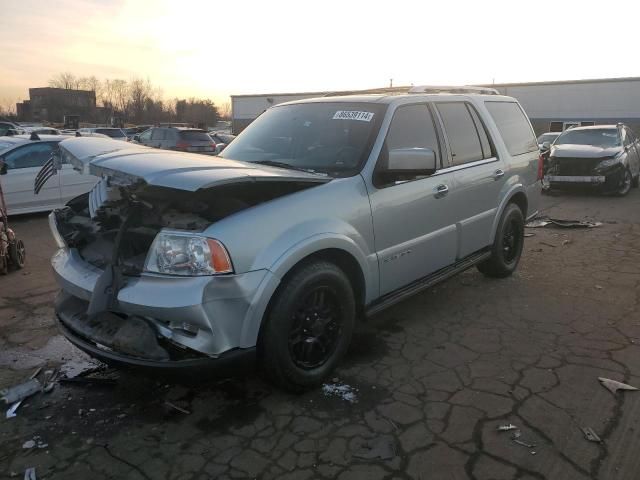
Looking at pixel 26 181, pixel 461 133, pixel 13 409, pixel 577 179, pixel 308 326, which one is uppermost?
pixel 461 133

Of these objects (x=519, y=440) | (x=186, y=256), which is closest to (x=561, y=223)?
(x=519, y=440)

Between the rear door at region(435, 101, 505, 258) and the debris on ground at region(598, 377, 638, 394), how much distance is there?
5.34 feet

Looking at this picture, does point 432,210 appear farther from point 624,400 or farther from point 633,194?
point 633,194

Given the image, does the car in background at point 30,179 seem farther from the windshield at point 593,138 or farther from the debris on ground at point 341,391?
the windshield at point 593,138

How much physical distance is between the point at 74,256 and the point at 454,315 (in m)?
3.27

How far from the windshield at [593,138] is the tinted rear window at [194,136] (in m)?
11.3

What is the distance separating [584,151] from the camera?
510 inches

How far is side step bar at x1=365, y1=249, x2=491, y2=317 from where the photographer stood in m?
3.84

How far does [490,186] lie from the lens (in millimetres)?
5070

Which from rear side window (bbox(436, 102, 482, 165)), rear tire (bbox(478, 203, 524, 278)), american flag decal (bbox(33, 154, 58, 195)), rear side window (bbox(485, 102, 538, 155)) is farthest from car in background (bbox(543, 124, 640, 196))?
american flag decal (bbox(33, 154, 58, 195))

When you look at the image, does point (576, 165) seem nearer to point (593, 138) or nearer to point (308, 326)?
point (593, 138)

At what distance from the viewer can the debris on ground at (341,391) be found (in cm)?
335

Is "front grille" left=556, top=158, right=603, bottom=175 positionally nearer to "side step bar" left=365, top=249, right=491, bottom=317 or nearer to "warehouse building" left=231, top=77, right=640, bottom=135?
"side step bar" left=365, top=249, right=491, bottom=317

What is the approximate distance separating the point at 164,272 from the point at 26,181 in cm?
816
